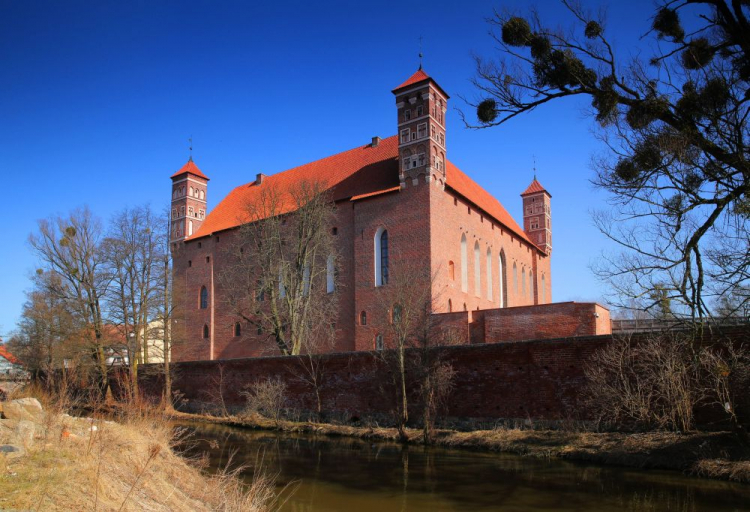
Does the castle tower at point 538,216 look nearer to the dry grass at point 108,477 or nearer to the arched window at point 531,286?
the arched window at point 531,286

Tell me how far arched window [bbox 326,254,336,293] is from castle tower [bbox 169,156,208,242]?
39.1 ft

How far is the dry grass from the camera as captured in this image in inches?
215

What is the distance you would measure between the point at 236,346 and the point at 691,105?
1054 inches

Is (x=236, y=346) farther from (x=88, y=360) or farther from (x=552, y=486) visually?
(x=552, y=486)

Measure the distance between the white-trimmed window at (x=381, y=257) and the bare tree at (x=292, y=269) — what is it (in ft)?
7.23

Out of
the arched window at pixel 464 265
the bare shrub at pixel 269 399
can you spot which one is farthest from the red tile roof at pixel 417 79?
the bare shrub at pixel 269 399

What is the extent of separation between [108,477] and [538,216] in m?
37.7

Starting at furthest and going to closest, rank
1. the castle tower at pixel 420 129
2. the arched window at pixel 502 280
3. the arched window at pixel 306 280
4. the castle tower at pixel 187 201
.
Answer: the castle tower at pixel 187 201
the arched window at pixel 502 280
the arched window at pixel 306 280
the castle tower at pixel 420 129

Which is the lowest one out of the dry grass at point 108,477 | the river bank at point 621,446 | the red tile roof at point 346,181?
the river bank at point 621,446

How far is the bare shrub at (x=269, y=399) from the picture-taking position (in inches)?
795

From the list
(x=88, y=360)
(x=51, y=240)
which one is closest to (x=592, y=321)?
(x=88, y=360)

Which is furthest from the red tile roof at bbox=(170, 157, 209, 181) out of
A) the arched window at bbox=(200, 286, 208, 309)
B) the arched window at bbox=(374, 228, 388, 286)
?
the arched window at bbox=(374, 228, 388, 286)

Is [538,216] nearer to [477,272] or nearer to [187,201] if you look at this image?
[477,272]

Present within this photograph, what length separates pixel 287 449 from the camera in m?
15.4
